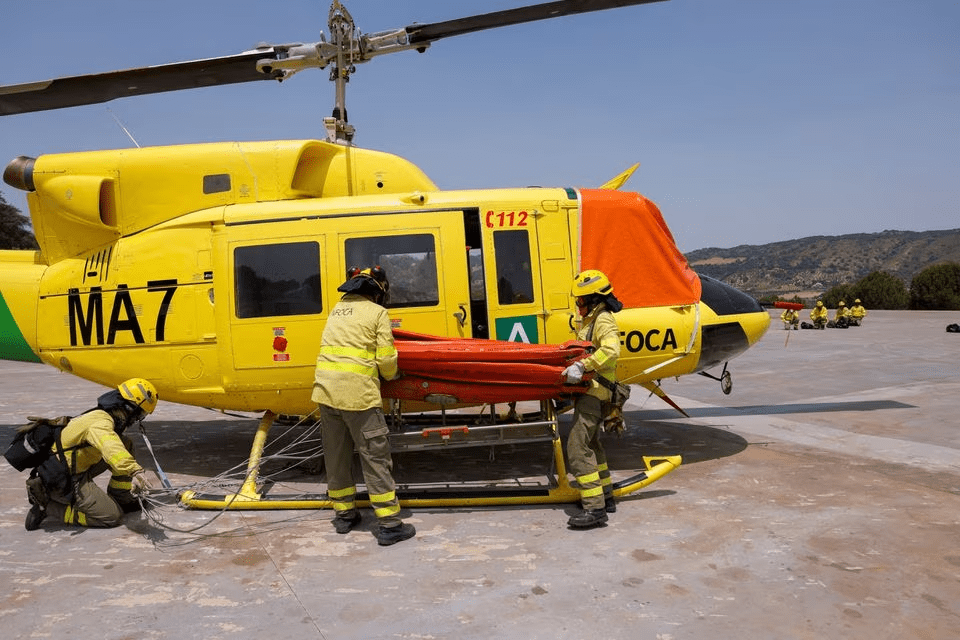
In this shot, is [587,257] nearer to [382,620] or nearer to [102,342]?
[382,620]

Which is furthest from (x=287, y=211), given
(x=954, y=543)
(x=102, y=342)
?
(x=954, y=543)

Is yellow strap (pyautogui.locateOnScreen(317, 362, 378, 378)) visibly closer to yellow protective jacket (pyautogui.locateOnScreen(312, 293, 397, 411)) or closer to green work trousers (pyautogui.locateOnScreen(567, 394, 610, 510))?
yellow protective jacket (pyautogui.locateOnScreen(312, 293, 397, 411))

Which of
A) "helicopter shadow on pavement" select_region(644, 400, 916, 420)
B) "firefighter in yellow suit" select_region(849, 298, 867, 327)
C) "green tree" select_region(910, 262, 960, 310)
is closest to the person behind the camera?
"helicopter shadow on pavement" select_region(644, 400, 916, 420)

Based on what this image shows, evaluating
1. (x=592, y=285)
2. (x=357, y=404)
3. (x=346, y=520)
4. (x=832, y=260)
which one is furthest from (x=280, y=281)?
(x=832, y=260)

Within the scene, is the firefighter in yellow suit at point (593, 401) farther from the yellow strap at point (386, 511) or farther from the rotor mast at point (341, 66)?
the rotor mast at point (341, 66)

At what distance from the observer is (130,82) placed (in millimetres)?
5730

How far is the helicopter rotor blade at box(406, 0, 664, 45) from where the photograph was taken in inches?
210

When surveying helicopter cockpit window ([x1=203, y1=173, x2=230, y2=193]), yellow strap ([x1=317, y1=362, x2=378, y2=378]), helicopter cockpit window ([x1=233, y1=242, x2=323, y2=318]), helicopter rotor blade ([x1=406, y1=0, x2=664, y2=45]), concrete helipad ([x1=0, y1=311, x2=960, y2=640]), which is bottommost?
concrete helipad ([x1=0, y1=311, x2=960, y2=640])

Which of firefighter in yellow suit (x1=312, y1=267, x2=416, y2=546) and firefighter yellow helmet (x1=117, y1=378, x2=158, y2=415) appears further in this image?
firefighter yellow helmet (x1=117, y1=378, x2=158, y2=415)

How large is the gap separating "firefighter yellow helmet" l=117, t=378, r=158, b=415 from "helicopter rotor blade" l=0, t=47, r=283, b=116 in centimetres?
272

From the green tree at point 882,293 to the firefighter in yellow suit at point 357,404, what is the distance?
49134mm

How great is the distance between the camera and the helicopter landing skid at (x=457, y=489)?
17.2ft

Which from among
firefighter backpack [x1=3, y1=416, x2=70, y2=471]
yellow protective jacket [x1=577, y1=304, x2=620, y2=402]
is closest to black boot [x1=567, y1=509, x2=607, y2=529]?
yellow protective jacket [x1=577, y1=304, x2=620, y2=402]

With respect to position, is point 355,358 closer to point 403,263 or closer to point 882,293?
point 403,263
